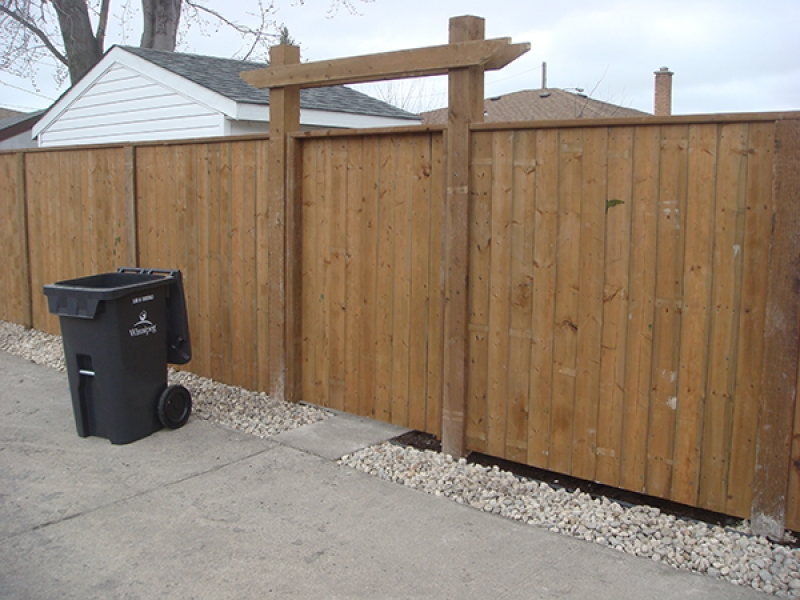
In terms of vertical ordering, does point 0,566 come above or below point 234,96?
below

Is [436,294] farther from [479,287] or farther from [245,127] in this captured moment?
[245,127]

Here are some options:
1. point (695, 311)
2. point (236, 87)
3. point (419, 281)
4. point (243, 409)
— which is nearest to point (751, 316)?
point (695, 311)

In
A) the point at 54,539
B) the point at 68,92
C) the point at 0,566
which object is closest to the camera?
the point at 0,566

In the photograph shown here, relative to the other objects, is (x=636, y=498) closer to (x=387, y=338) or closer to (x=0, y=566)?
(x=387, y=338)

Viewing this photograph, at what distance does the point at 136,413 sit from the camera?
5.13 meters

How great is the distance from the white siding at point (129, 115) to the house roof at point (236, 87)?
0.31 metres

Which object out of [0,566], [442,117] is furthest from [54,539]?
[442,117]

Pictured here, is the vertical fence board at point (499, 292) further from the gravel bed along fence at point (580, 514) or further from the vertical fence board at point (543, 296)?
the gravel bed along fence at point (580, 514)

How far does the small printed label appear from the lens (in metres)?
5.06

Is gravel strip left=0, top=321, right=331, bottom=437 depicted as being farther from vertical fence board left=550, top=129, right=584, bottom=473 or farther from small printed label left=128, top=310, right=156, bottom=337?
vertical fence board left=550, top=129, right=584, bottom=473

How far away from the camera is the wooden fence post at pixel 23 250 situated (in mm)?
8562

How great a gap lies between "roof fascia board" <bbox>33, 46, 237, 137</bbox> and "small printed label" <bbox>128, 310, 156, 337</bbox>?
4750mm

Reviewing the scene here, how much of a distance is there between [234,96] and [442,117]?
58.7ft

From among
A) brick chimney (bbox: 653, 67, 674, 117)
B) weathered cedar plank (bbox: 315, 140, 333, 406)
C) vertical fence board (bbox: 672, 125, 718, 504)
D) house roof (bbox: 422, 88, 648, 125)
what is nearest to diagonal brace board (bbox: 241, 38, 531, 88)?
weathered cedar plank (bbox: 315, 140, 333, 406)
